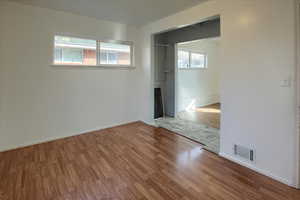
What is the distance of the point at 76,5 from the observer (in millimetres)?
3086

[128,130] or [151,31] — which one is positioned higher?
[151,31]

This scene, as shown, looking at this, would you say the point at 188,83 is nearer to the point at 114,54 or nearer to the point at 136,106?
the point at 136,106

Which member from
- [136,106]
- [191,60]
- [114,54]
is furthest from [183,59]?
[114,54]

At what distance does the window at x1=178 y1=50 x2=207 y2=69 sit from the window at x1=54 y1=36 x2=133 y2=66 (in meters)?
2.09

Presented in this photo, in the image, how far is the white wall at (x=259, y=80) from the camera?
203 centimetres

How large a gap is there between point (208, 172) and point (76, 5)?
350 centimetres

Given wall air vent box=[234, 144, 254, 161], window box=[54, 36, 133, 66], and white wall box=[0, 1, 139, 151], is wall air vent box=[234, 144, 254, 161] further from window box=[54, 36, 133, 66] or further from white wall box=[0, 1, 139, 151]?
window box=[54, 36, 133, 66]

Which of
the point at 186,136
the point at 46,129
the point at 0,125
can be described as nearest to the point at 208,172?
the point at 186,136

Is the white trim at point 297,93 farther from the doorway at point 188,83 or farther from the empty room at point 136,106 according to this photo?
the doorway at point 188,83

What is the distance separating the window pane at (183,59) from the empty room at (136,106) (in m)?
0.83

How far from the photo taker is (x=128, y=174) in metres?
2.29

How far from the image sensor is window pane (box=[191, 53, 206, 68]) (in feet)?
21.0

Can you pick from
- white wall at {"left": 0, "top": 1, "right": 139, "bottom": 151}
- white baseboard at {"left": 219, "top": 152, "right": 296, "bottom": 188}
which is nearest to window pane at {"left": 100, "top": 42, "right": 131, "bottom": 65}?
white wall at {"left": 0, "top": 1, "right": 139, "bottom": 151}

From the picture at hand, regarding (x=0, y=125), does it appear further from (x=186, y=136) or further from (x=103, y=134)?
(x=186, y=136)
